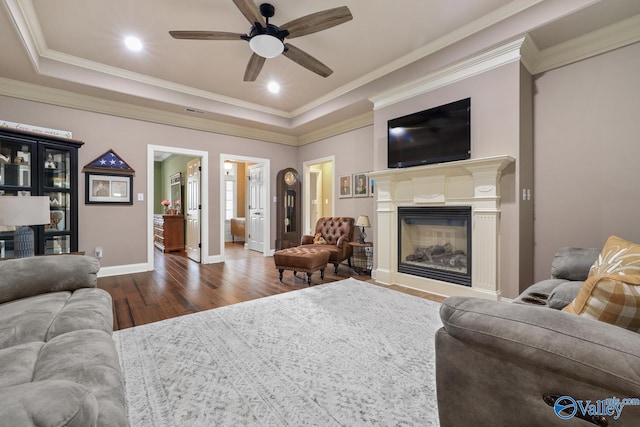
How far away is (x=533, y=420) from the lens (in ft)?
2.52

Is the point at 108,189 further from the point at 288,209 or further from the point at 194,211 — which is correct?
the point at 288,209

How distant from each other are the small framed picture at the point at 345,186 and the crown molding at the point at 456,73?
1.52 m

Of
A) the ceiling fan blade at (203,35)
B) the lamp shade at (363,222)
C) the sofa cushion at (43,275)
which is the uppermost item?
the ceiling fan blade at (203,35)

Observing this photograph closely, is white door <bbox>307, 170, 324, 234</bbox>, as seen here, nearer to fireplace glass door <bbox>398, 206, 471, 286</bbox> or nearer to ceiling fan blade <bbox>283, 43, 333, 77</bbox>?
fireplace glass door <bbox>398, 206, 471, 286</bbox>

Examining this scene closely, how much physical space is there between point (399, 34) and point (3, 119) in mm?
5199

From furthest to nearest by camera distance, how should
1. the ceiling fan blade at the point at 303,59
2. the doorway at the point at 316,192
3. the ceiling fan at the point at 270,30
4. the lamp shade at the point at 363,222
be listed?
the doorway at the point at 316,192 → the lamp shade at the point at 363,222 → the ceiling fan blade at the point at 303,59 → the ceiling fan at the point at 270,30

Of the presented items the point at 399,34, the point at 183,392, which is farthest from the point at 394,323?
the point at 399,34

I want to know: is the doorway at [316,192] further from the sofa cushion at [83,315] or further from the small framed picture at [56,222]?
the sofa cushion at [83,315]

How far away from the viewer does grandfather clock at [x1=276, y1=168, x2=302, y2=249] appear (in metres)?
6.23

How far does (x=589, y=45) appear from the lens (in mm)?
2811

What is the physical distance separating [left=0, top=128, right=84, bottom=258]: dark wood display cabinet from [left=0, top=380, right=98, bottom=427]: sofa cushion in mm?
3754

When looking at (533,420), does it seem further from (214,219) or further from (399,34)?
(214,219)

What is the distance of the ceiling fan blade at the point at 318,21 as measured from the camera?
2.31 meters

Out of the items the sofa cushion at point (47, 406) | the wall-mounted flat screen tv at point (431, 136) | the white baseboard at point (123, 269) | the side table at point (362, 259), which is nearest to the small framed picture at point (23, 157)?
the white baseboard at point (123, 269)
